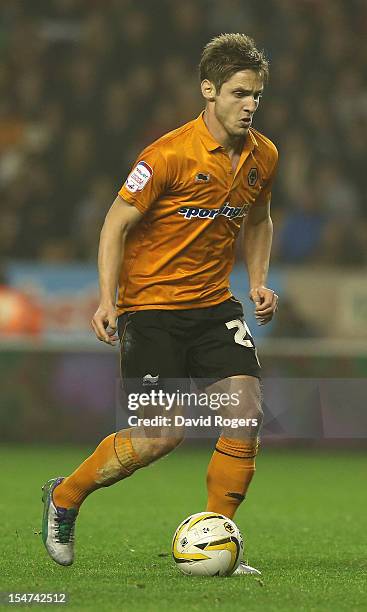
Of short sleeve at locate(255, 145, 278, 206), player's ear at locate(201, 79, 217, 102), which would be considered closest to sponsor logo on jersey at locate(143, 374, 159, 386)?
short sleeve at locate(255, 145, 278, 206)

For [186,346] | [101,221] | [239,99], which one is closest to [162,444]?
[186,346]

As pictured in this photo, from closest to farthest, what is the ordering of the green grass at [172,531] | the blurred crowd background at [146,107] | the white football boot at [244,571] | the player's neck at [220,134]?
the green grass at [172,531] → the white football boot at [244,571] → the player's neck at [220,134] → the blurred crowd background at [146,107]

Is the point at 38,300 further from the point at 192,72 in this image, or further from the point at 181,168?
the point at 181,168

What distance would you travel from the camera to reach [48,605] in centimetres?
395

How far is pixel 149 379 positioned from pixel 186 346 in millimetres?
190

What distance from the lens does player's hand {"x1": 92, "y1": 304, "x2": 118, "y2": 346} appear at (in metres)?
4.60

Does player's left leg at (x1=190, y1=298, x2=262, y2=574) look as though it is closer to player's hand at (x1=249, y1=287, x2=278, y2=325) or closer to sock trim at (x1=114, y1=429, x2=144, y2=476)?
player's hand at (x1=249, y1=287, x2=278, y2=325)

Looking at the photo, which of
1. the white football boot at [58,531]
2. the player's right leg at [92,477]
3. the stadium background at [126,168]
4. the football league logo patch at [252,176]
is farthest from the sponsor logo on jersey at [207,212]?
the stadium background at [126,168]

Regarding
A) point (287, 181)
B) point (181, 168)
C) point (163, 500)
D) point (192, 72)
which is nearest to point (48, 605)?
point (181, 168)

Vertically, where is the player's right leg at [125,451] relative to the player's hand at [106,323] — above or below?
below

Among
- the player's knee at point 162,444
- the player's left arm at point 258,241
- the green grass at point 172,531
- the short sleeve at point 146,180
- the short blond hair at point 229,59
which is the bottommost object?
the green grass at point 172,531

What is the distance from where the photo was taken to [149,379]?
4855 mm

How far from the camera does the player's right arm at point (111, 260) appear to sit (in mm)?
4629

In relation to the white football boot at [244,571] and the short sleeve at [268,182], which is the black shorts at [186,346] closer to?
the short sleeve at [268,182]
